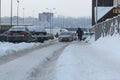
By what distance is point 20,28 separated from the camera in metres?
36.3

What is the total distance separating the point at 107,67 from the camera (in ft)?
42.7

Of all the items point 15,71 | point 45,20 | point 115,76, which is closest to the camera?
point 115,76

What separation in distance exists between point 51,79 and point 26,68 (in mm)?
3177

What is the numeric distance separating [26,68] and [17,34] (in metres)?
20.7

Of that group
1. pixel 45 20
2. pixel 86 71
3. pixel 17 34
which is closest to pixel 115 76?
pixel 86 71

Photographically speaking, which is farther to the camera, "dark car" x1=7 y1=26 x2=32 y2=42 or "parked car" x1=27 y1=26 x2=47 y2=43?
"parked car" x1=27 y1=26 x2=47 y2=43

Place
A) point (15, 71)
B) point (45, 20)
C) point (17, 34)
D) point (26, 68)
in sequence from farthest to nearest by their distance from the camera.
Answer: point (45, 20) → point (17, 34) → point (26, 68) → point (15, 71)

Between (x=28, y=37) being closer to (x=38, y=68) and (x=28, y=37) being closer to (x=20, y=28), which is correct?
(x=20, y=28)

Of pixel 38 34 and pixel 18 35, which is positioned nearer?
pixel 18 35

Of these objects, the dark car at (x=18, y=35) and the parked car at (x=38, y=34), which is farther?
the parked car at (x=38, y=34)

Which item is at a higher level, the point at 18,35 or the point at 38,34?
the point at 18,35

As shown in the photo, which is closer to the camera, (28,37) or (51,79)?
(51,79)

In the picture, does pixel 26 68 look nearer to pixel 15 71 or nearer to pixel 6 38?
pixel 15 71

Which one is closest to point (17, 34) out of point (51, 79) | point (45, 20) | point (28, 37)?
point (28, 37)
